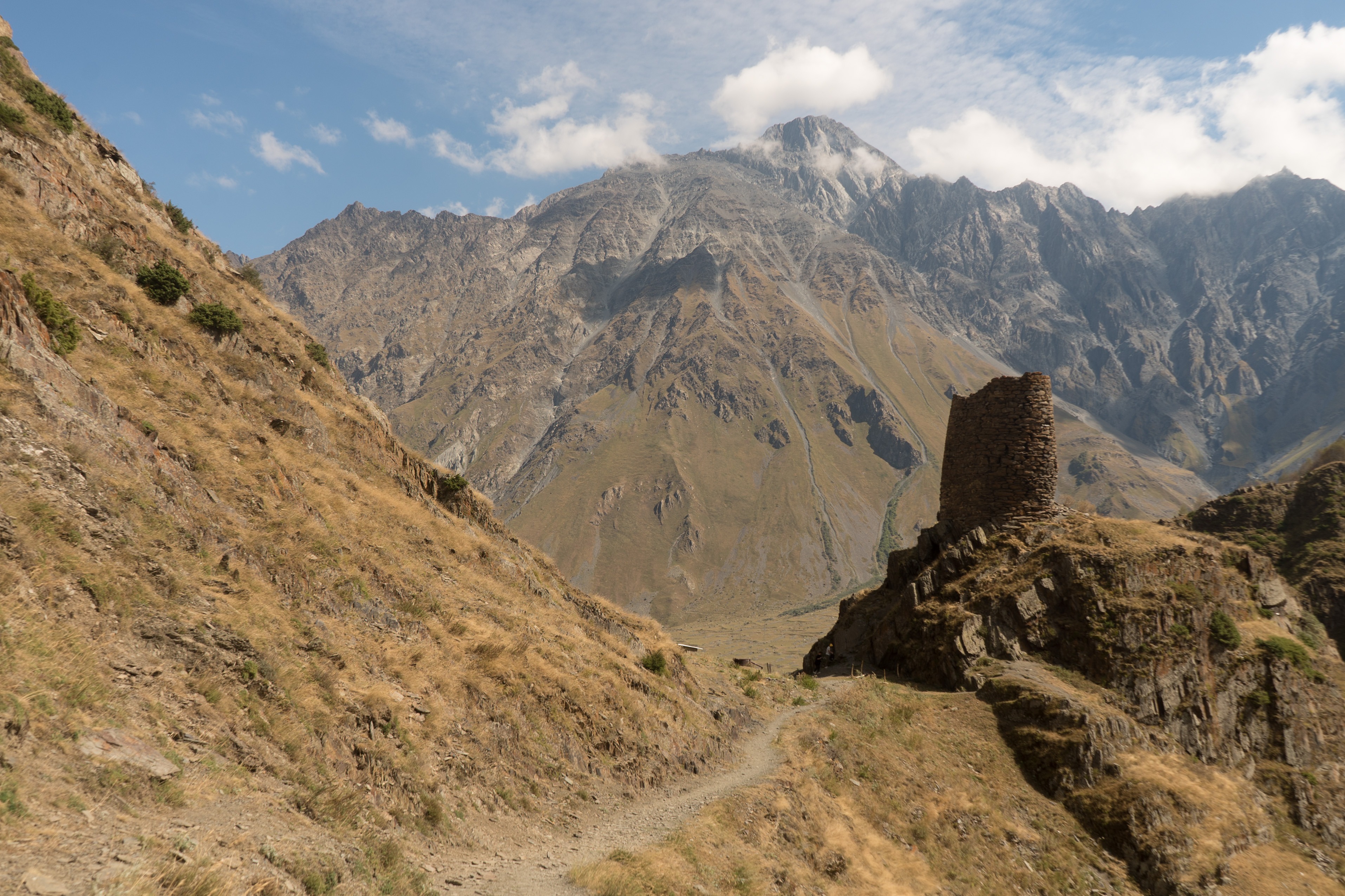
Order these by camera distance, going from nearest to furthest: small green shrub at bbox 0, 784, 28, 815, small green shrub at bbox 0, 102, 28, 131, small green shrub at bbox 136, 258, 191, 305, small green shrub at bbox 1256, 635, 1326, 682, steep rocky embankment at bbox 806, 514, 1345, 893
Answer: small green shrub at bbox 0, 784, 28, 815 < small green shrub at bbox 0, 102, 28, 131 < steep rocky embankment at bbox 806, 514, 1345, 893 < small green shrub at bbox 136, 258, 191, 305 < small green shrub at bbox 1256, 635, 1326, 682

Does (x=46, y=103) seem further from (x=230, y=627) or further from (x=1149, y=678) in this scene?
(x=1149, y=678)

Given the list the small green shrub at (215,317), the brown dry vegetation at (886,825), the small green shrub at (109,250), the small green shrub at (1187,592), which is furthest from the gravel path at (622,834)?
the small green shrub at (109,250)

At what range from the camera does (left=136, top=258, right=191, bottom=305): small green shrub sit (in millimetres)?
24375

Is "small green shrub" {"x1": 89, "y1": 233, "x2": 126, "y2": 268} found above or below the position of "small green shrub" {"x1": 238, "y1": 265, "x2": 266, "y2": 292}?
below

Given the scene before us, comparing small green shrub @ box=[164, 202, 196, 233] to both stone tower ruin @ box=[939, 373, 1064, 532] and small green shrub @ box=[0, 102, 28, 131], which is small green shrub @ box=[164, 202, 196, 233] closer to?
small green shrub @ box=[0, 102, 28, 131]

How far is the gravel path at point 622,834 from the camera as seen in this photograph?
12.4 metres

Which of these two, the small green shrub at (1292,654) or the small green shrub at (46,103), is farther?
the small green shrub at (1292,654)

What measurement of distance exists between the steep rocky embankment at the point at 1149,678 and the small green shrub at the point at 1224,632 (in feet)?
0.27

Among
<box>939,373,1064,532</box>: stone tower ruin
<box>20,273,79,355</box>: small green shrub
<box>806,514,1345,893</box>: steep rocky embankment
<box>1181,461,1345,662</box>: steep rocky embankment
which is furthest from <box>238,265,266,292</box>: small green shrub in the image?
<box>1181,461,1345,662</box>: steep rocky embankment

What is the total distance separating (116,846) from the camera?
7.25 metres

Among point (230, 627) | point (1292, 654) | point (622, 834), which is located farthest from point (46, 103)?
point (1292, 654)

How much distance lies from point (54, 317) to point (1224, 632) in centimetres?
4344

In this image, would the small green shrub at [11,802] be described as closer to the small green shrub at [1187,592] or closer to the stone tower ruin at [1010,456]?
the stone tower ruin at [1010,456]

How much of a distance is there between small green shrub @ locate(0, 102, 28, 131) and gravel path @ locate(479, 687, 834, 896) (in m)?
29.8
